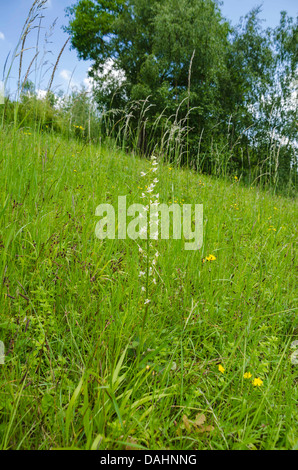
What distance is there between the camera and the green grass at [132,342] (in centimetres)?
95

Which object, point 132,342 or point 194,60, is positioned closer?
point 132,342

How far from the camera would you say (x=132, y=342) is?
3.87ft

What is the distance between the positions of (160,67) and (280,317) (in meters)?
17.3

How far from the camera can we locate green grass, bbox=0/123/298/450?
3.12 feet

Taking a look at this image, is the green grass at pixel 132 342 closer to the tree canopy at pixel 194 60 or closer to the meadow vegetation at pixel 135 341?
the meadow vegetation at pixel 135 341

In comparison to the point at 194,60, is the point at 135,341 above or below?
below

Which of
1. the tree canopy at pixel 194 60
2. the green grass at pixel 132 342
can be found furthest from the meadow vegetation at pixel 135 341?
the tree canopy at pixel 194 60

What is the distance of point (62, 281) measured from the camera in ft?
4.90

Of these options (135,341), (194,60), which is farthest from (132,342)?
(194,60)

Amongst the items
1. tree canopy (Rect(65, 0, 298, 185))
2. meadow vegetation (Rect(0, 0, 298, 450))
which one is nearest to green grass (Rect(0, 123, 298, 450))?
meadow vegetation (Rect(0, 0, 298, 450))

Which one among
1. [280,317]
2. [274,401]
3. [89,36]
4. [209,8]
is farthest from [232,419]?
[89,36]

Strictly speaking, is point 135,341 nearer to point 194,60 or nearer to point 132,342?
point 132,342

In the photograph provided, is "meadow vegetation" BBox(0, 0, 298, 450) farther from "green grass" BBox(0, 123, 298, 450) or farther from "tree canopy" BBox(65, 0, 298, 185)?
"tree canopy" BBox(65, 0, 298, 185)
